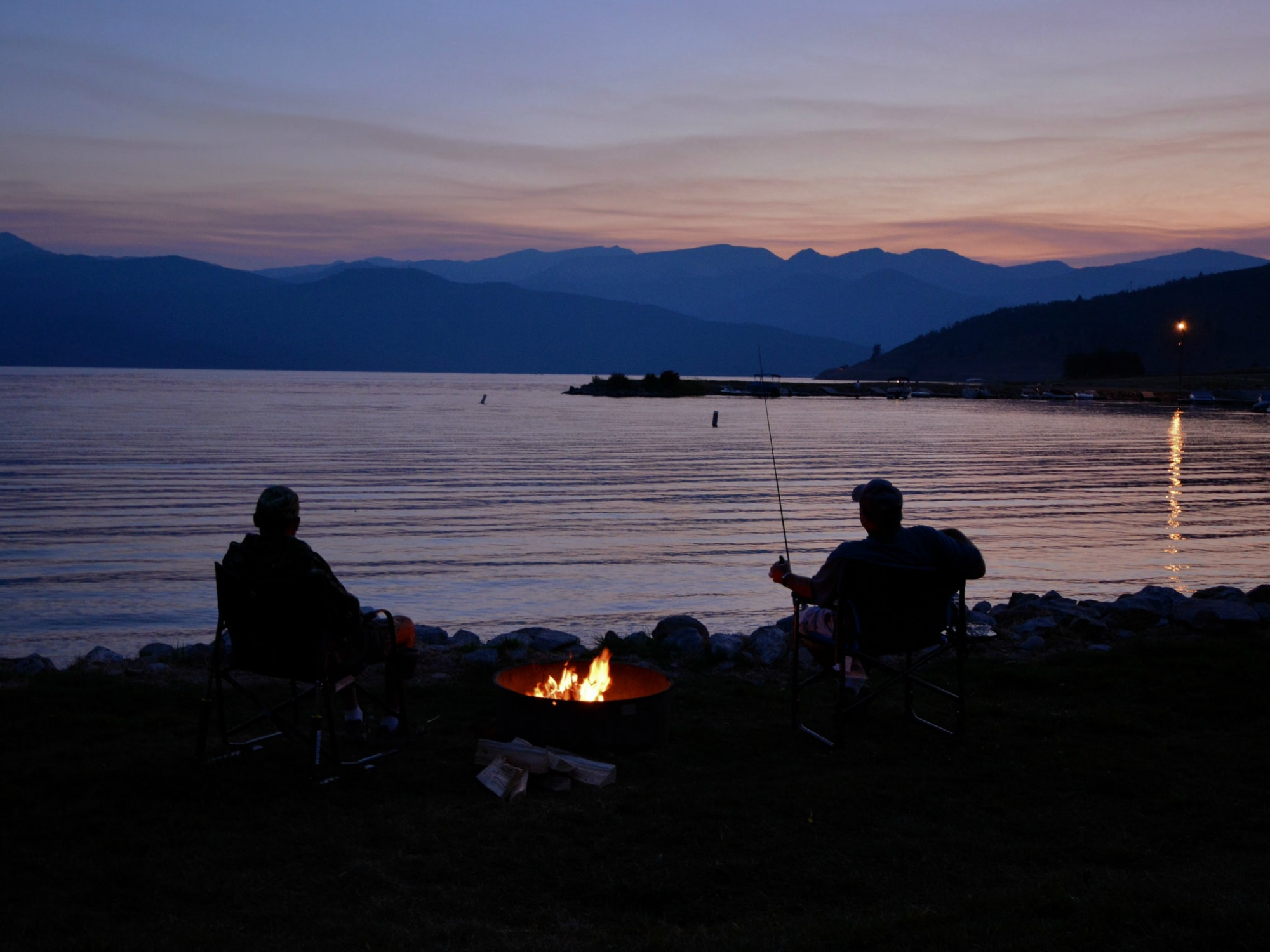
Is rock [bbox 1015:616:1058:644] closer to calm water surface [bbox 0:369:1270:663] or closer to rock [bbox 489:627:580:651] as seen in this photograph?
calm water surface [bbox 0:369:1270:663]

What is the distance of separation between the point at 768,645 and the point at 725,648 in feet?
1.23

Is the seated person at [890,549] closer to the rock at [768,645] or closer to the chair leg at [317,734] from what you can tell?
the rock at [768,645]

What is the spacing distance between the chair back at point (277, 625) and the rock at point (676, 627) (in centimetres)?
391

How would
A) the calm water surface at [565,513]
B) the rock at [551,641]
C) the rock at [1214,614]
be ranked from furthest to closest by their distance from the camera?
the calm water surface at [565,513] < the rock at [1214,614] < the rock at [551,641]

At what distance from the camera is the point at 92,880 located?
3938 millimetres

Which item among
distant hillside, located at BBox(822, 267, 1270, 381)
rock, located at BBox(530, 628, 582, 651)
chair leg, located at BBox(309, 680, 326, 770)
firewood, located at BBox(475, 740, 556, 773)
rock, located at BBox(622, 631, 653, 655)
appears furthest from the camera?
distant hillside, located at BBox(822, 267, 1270, 381)

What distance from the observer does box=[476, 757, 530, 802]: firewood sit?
199 inches

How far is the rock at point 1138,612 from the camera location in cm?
936

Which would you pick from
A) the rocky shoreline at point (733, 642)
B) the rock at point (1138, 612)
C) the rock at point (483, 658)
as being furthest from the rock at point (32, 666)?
the rock at point (1138, 612)

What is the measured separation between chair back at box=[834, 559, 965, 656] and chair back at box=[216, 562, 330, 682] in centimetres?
287

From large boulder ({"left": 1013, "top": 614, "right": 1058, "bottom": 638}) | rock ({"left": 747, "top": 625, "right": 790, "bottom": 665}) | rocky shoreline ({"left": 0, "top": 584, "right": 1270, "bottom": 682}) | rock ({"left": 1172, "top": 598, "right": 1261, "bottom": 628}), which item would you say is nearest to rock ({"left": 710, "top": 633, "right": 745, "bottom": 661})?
rocky shoreline ({"left": 0, "top": 584, "right": 1270, "bottom": 682})

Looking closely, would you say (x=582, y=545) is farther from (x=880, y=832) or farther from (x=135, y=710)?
(x=880, y=832)

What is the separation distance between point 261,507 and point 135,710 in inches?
77.1

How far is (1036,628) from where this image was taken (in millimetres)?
8992
